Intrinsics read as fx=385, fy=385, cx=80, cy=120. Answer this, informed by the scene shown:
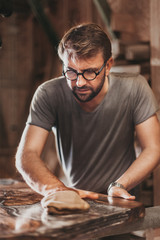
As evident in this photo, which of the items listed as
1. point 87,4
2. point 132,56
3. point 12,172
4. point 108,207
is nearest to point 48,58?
point 87,4

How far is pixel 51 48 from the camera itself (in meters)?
6.99

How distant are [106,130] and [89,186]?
454 mm

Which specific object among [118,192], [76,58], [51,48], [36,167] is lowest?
[118,192]

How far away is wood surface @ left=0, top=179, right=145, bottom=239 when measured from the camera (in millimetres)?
1568

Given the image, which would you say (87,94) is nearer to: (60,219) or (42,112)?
(42,112)

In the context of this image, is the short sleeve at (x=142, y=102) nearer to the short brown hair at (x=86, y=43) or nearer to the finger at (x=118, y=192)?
the short brown hair at (x=86, y=43)

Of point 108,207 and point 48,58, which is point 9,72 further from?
point 108,207

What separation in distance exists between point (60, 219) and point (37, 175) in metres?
0.78

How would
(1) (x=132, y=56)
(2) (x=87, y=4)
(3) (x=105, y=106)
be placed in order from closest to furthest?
(3) (x=105, y=106) → (1) (x=132, y=56) → (2) (x=87, y=4)

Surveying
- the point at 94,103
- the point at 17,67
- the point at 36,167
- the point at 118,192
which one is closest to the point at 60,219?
the point at 118,192

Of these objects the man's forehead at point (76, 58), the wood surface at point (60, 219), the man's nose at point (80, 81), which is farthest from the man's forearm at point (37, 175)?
the man's forehead at point (76, 58)

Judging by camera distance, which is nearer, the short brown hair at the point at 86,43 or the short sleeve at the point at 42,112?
the short brown hair at the point at 86,43

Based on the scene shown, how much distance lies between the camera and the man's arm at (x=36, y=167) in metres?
2.33

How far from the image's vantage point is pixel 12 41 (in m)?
7.37
